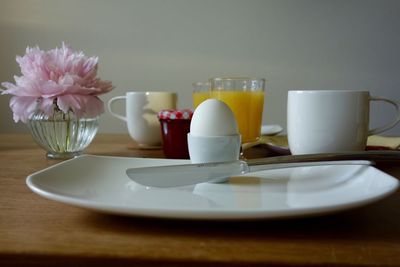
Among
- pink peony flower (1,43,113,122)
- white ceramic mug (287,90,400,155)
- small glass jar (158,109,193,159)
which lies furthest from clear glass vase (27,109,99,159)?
white ceramic mug (287,90,400,155)

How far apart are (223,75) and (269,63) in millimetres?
193

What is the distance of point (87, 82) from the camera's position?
0.75 m

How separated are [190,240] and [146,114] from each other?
675 millimetres

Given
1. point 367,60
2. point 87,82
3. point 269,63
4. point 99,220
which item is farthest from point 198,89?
point 367,60

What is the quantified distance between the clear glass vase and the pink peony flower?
2cm

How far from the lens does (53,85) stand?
70 centimetres

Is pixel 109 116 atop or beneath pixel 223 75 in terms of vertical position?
beneath

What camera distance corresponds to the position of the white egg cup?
531mm

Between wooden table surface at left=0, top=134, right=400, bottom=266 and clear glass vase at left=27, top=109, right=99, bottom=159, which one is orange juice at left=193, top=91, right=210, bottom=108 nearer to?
clear glass vase at left=27, top=109, right=99, bottom=159

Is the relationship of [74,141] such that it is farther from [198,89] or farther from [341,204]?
[341,204]

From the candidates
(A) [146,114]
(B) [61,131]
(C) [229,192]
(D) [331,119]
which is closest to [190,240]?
(C) [229,192]

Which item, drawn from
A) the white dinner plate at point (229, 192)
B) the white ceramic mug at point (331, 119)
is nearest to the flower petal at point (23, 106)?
the white dinner plate at point (229, 192)

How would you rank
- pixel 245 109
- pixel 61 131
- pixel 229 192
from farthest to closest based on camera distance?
pixel 245 109, pixel 61 131, pixel 229 192

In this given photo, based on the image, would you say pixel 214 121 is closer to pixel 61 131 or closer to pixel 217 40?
pixel 61 131
